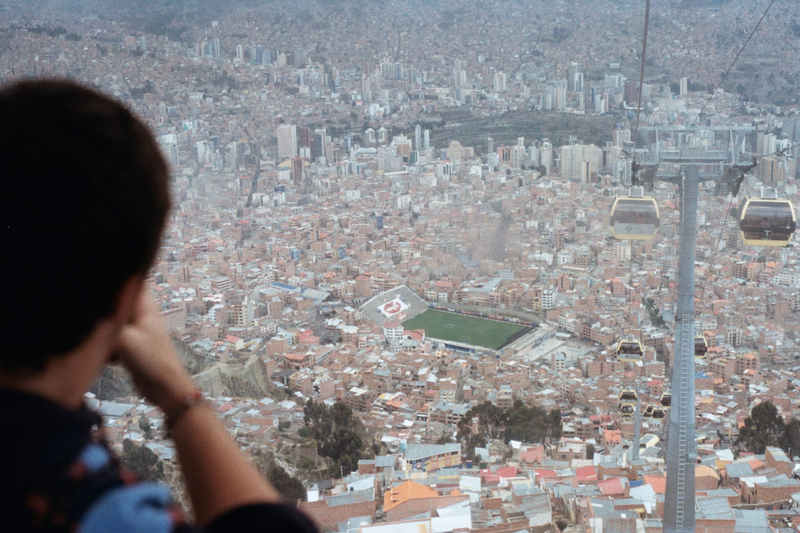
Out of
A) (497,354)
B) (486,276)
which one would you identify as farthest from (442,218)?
(497,354)

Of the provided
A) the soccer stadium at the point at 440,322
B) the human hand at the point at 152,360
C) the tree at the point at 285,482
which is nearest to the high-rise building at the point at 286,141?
the soccer stadium at the point at 440,322

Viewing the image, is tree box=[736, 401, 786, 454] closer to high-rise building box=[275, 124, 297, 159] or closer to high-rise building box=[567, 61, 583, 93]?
high-rise building box=[567, 61, 583, 93]

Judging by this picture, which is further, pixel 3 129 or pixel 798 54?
pixel 798 54

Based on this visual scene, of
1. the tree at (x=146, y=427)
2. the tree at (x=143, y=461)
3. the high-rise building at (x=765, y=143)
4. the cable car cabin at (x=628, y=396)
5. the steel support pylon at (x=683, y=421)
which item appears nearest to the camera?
the steel support pylon at (x=683, y=421)

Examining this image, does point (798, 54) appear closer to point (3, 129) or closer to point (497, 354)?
point (497, 354)

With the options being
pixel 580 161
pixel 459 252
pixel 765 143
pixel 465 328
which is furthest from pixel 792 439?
pixel 580 161

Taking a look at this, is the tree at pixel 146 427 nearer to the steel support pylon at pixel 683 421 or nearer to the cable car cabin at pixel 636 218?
the cable car cabin at pixel 636 218

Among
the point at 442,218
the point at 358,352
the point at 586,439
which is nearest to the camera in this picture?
the point at 586,439
